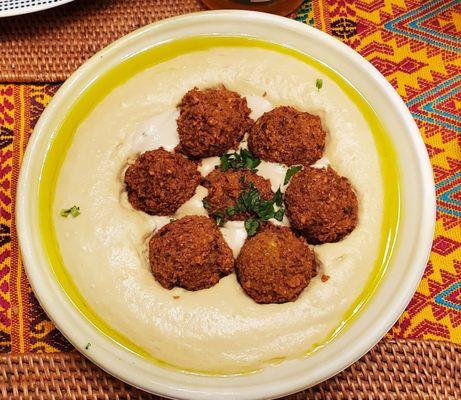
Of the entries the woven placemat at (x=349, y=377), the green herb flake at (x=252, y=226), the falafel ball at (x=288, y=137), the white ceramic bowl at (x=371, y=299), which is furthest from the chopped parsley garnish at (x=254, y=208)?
the woven placemat at (x=349, y=377)

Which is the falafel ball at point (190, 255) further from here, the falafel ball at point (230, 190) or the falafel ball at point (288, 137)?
the falafel ball at point (288, 137)

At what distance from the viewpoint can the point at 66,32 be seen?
211cm

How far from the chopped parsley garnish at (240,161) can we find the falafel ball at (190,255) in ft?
0.62

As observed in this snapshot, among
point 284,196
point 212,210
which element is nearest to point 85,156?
point 212,210

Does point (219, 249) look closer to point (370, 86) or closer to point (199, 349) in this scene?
point (199, 349)

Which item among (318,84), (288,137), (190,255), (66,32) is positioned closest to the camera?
(190,255)

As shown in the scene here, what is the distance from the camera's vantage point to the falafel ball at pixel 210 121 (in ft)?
5.74

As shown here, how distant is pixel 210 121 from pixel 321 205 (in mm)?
402

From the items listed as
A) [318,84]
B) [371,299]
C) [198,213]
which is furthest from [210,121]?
[371,299]

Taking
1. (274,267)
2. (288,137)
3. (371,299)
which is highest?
(288,137)

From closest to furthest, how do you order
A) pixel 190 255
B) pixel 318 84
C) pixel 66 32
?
1. pixel 190 255
2. pixel 318 84
3. pixel 66 32

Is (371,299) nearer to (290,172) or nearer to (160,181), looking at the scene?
(290,172)

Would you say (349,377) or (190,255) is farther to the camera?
(349,377)

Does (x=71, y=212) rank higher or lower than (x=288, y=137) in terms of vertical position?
lower
